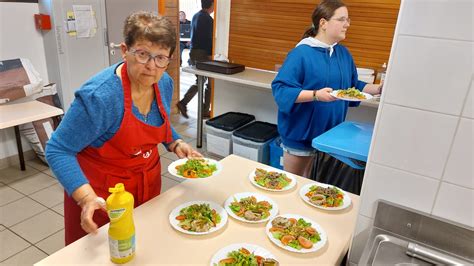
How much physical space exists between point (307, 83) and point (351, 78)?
0.43 m

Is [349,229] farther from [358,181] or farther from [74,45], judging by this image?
[74,45]

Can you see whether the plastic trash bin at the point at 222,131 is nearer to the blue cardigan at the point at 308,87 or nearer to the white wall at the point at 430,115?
the blue cardigan at the point at 308,87

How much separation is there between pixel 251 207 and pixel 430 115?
2.46ft

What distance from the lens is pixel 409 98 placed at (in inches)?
39.1

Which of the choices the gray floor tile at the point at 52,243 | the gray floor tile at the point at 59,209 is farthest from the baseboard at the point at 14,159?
the gray floor tile at the point at 52,243

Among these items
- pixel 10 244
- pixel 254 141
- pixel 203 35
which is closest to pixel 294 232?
pixel 10 244

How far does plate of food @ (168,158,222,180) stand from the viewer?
1.58 m

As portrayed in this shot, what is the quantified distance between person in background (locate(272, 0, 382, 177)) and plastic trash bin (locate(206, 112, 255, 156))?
1529 mm

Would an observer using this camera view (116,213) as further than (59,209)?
No

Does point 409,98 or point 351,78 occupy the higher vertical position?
point 409,98

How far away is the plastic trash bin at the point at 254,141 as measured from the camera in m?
3.54

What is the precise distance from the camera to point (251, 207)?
143cm

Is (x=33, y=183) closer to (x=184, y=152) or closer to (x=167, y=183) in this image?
(x=167, y=183)

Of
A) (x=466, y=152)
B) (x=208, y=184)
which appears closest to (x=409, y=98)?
(x=466, y=152)
